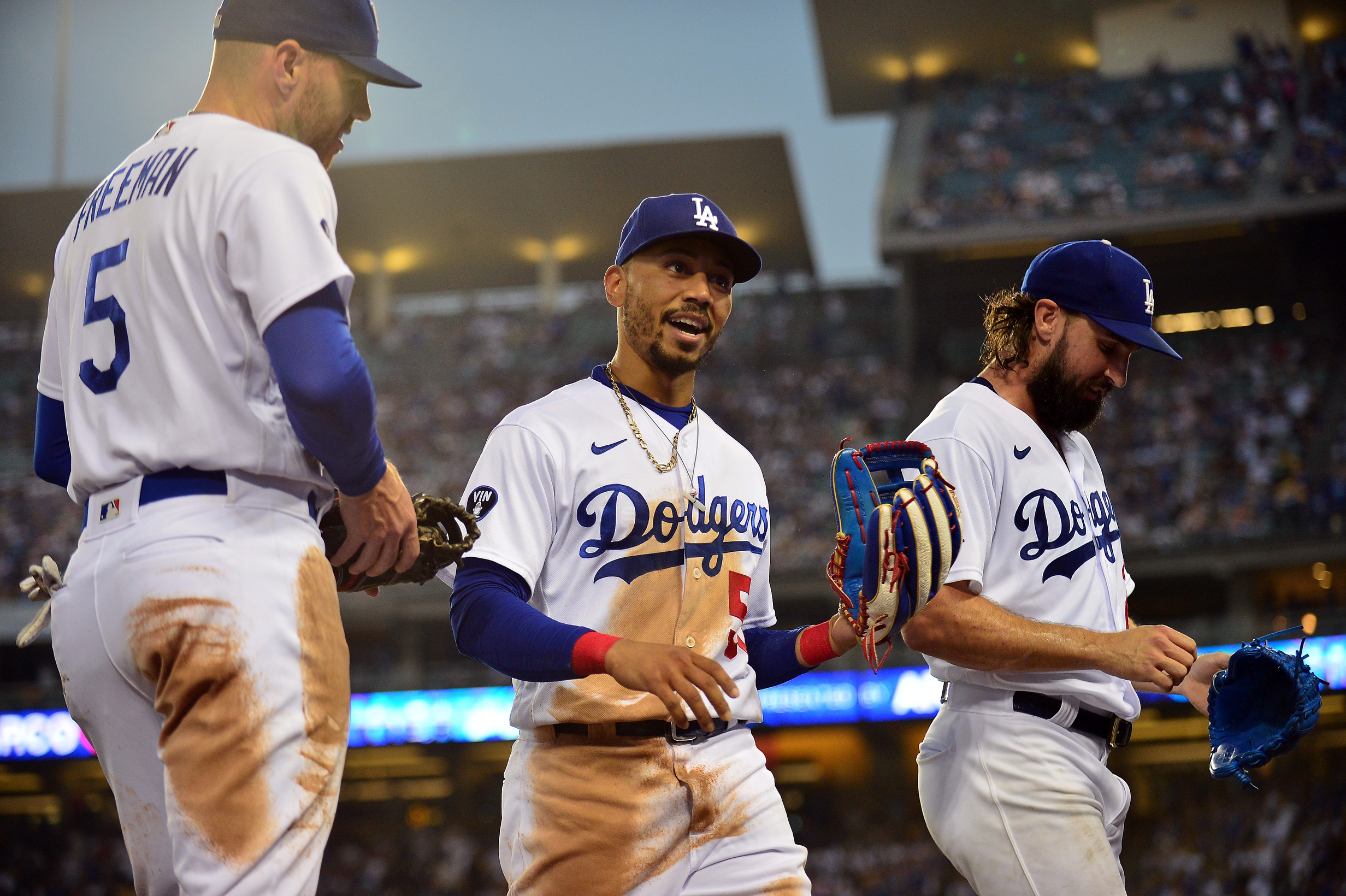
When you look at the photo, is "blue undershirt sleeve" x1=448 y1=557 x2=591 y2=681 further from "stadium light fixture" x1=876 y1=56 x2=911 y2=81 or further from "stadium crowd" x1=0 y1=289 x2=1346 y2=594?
"stadium light fixture" x1=876 y1=56 x2=911 y2=81

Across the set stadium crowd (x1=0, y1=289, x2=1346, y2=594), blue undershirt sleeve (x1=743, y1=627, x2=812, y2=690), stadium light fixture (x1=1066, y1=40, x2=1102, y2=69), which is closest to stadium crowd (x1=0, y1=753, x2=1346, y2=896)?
stadium crowd (x1=0, y1=289, x2=1346, y2=594)

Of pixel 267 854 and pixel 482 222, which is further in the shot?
pixel 482 222

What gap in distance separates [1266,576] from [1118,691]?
750 inches

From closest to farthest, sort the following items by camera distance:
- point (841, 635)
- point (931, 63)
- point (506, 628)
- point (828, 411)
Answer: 1. point (506, 628)
2. point (841, 635)
3. point (828, 411)
4. point (931, 63)

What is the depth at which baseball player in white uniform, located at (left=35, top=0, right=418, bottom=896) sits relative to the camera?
64.1 inches

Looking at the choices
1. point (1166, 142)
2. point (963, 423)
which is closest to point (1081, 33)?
point (1166, 142)

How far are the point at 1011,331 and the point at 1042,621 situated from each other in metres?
0.82

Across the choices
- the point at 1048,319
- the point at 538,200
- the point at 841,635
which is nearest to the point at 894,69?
the point at 538,200

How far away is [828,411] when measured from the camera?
74.5 ft

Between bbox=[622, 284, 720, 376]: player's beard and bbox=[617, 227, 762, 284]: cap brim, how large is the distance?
0.38ft

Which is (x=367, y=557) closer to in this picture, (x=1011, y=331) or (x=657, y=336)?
(x=657, y=336)

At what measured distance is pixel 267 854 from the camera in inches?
63.2

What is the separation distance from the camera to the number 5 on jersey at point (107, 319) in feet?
5.90

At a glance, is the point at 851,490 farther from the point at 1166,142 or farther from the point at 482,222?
the point at 482,222
